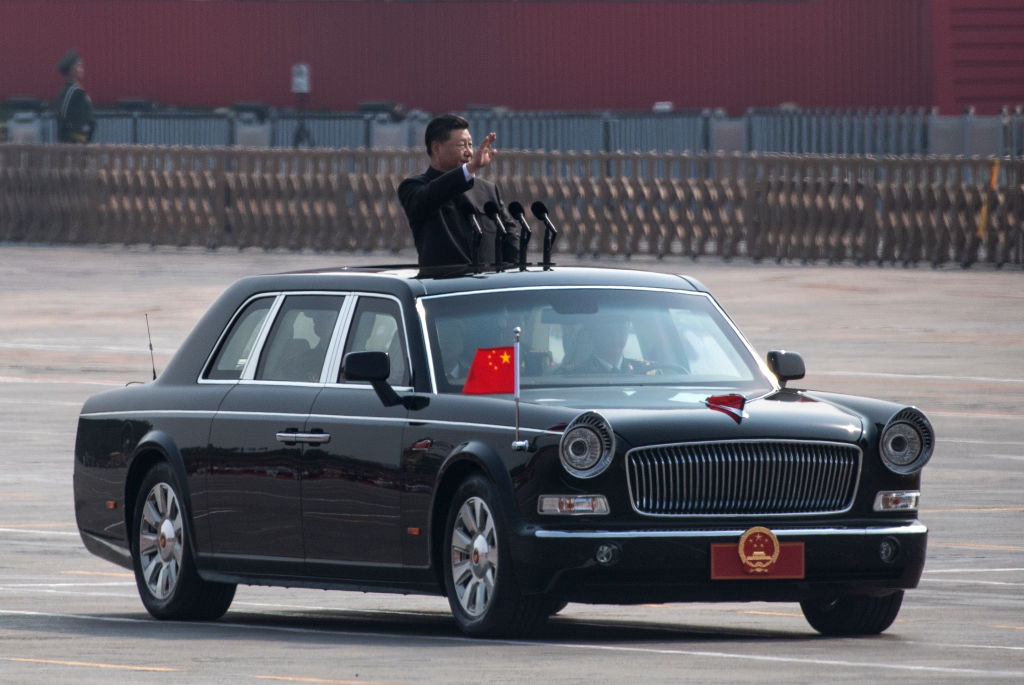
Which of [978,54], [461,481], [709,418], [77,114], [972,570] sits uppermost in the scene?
[978,54]

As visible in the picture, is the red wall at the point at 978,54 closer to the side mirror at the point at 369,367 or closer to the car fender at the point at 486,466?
the side mirror at the point at 369,367

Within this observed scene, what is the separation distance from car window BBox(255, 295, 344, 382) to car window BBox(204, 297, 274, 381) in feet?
0.45

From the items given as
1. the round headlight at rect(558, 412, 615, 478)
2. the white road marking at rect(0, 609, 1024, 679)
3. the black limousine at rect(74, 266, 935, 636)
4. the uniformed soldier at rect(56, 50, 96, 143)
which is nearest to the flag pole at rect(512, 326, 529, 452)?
the black limousine at rect(74, 266, 935, 636)

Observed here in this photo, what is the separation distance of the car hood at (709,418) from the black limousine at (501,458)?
0.01 m

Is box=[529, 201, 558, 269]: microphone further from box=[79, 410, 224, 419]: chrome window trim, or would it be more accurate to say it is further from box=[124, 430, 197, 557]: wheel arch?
box=[124, 430, 197, 557]: wheel arch

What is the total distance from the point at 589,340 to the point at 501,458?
3.37ft

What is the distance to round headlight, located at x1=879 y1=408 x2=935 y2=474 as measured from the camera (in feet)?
30.5

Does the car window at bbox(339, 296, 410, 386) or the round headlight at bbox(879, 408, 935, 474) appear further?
the car window at bbox(339, 296, 410, 386)

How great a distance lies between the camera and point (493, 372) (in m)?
9.48

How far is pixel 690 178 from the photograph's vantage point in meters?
36.0

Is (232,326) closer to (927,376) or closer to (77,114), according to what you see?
(927,376)

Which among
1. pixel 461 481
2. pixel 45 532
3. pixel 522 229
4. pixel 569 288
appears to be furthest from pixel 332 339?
pixel 45 532

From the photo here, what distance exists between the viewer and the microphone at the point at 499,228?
10852 millimetres

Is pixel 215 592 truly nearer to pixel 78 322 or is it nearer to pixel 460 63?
pixel 78 322
